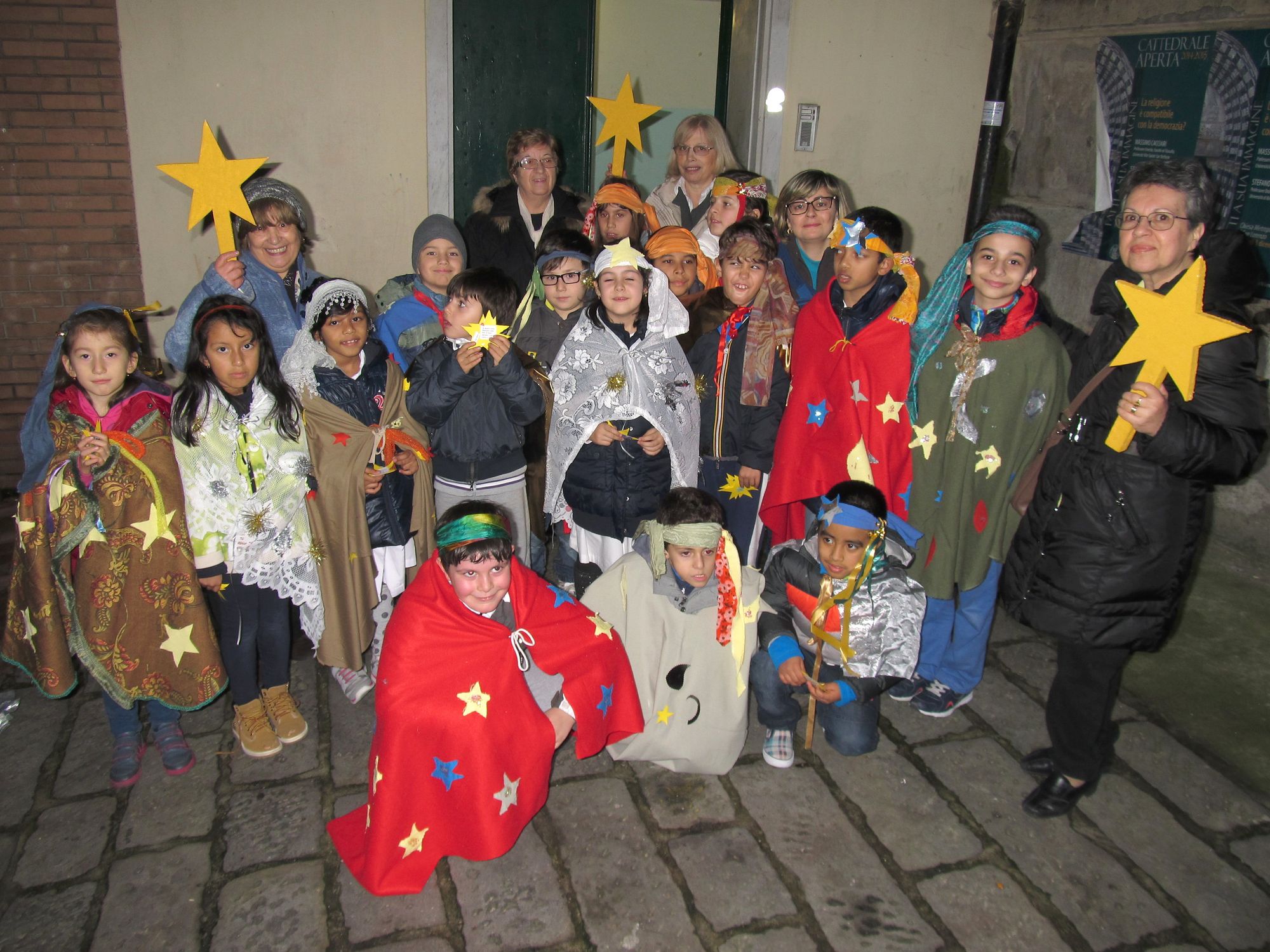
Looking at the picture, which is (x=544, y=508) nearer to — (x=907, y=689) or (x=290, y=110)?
(x=907, y=689)

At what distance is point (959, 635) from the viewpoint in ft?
12.9

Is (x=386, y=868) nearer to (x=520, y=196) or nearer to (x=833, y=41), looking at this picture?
(x=520, y=196)

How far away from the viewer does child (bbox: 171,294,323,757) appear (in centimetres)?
330

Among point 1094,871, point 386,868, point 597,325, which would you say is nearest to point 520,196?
point 597,325

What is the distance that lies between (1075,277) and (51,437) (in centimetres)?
672

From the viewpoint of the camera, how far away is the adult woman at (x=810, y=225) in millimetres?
4379

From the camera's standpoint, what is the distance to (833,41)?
665 centimetres

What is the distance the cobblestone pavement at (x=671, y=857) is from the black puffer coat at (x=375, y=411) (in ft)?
2.83

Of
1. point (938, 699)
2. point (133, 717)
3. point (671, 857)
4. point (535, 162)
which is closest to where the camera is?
point (671, 857)

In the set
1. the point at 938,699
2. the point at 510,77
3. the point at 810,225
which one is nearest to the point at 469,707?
the point at 938,699

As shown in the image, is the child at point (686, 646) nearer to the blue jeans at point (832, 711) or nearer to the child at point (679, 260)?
the blue jeans at point (832, 711)

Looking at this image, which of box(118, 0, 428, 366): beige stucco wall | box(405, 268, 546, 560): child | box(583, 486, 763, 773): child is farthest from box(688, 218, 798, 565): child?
box(118, 0, 428, 366): beige stucco wall

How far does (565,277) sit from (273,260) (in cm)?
135

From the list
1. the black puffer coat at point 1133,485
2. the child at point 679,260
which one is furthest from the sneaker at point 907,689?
the child at point 679,260
